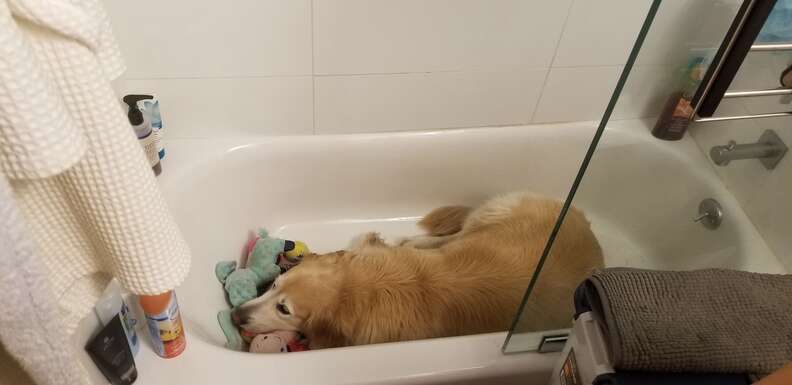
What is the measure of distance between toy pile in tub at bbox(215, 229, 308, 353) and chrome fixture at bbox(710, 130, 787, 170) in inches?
45.7

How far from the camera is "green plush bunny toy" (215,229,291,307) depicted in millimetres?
1447

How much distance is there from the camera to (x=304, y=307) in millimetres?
1337

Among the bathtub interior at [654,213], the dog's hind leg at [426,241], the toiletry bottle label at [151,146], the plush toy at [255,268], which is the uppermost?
the bathtub interior at [654,213]

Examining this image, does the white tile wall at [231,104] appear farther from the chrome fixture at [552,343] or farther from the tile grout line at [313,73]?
the chrome fixture at [552,343]

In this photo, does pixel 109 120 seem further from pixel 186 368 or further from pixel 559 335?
pixel 559 335

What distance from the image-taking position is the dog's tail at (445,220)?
1744mm

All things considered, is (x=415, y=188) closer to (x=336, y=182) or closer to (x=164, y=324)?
(x=336, y=182)

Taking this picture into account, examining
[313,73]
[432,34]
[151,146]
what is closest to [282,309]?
[151,146]

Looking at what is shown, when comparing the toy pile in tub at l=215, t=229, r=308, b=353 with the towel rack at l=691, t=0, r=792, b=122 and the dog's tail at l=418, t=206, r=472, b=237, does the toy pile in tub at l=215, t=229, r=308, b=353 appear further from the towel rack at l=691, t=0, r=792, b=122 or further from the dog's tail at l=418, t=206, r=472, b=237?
the towel rack at l=691, t=0, r=792, b=122

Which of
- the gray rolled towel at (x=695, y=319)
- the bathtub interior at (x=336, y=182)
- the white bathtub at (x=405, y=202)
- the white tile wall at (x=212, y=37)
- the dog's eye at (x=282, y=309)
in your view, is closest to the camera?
the gray rolled towel at (x=695, y=319)

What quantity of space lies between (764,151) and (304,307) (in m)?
1.15

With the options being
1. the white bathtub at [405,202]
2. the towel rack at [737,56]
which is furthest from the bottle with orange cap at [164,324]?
the towel rack at [737,56]

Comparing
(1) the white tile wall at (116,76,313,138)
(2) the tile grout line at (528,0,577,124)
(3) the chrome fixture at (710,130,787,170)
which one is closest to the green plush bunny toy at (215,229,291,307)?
(1) the white tile wall at (116,76,313,138)

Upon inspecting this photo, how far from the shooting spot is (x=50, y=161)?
45 centimetres
